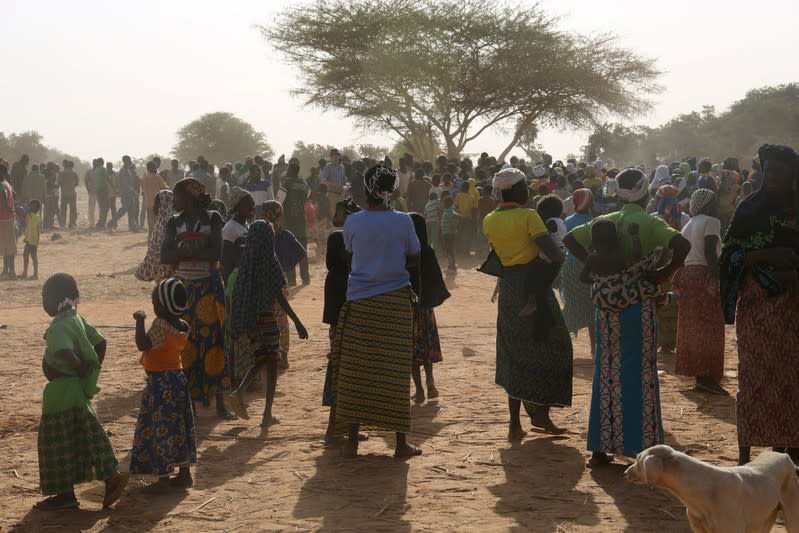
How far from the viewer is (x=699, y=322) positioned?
884cm

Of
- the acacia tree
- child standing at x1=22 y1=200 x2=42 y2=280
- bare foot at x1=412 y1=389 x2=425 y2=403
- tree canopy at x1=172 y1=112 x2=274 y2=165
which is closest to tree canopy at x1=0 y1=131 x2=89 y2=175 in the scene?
tree canopy at x1=172 y1=112 x2=274 y2=165

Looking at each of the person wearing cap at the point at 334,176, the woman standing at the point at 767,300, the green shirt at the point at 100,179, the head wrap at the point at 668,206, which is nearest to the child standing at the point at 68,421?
the woman standing at the point at 767,300

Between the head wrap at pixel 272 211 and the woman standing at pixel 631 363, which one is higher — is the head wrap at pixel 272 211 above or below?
above

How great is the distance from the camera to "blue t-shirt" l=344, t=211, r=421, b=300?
6547mm

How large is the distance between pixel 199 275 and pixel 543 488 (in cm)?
301

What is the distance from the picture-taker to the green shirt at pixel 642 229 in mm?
6121

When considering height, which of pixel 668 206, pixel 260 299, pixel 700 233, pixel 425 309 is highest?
pixel 668 206

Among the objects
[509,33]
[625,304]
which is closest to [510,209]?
[625,304]

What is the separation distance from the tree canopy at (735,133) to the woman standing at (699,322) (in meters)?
43.5

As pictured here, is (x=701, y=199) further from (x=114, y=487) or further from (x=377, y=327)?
(x=114, y=487)

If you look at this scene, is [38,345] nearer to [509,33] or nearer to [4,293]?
[4,293]

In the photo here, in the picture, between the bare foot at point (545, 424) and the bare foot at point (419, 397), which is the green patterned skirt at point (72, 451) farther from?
the bare foot at point (419, 397)

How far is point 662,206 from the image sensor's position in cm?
1202

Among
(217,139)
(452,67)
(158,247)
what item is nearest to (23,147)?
(217,139)
